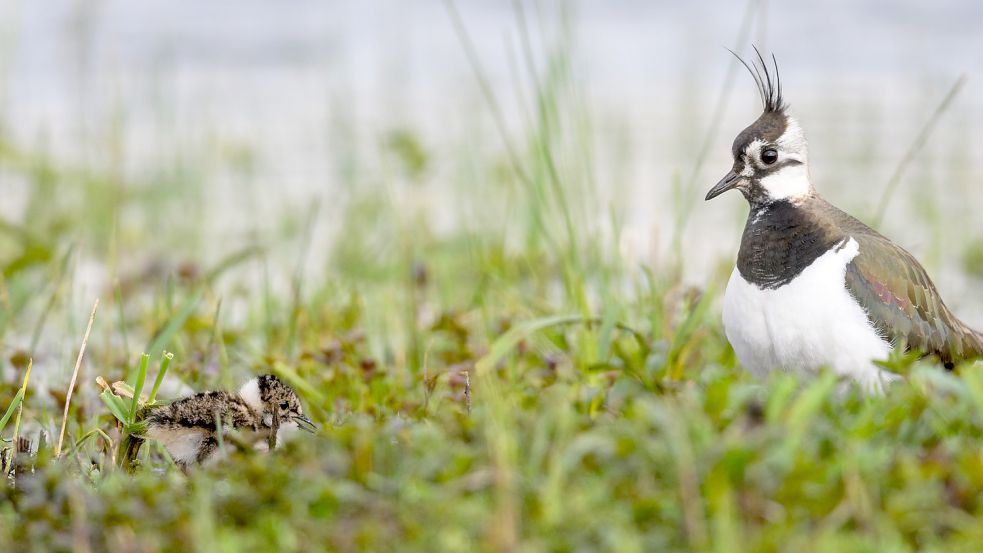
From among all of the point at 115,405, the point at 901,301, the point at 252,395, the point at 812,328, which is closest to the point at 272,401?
the point at 252,395

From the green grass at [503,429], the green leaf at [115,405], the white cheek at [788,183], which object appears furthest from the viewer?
the white cheek at [788,183]

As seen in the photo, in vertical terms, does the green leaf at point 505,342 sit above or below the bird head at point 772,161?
below

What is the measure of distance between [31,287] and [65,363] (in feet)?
1.65

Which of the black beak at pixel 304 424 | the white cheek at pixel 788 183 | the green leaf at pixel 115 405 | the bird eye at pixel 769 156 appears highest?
the bird eye at pixel 769 156

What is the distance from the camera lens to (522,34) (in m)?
4.14

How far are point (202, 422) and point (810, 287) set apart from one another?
180 centimetres

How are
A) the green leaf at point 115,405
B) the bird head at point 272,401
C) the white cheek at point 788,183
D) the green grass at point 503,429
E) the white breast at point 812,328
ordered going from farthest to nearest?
the white cheek at point 788,183 → the white breast at point 812,328 → the bird head at point 272,401 → the green leaf at point 115,405 → the green grass at point 503,429

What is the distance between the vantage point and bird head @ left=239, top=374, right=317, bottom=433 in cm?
336

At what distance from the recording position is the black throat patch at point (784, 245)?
3635 millimetres

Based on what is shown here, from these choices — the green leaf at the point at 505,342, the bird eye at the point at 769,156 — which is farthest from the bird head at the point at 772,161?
the green leaf at the point at 505,342

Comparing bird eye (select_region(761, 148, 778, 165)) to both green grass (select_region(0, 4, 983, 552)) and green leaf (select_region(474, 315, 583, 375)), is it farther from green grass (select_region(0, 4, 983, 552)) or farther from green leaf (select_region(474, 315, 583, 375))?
green leaf (select_region(474, 315, 583, 375))

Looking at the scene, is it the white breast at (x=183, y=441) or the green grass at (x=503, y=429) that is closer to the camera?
the green grass at (x=503, y=429)

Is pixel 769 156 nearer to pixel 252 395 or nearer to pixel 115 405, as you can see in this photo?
pixel 252 395

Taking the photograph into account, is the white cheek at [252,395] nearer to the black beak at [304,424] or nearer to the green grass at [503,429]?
the black beak at [304,424]
